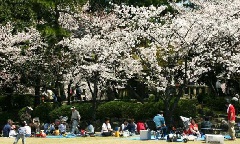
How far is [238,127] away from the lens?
25.3 m

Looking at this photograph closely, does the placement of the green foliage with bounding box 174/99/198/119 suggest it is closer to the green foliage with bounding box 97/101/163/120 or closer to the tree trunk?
the green foliage with bounding box 97/101/163/120

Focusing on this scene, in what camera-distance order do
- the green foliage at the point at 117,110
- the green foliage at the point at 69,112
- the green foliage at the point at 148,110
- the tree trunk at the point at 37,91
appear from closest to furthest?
the green foliage at the point at 148,110
the green foliage at the point at 117,110
the green foliage at the point at 69,112
the tree trunk at the point at 37,91

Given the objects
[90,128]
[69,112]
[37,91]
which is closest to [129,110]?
[69,112]

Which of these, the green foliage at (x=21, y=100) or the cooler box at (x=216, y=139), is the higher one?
the green foliage at (x=21, y=100)

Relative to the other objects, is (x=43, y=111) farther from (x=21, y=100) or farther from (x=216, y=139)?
(x=216, y=139)

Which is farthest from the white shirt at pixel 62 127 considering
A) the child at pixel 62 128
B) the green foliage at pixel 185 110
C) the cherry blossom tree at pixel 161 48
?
the green foliage at pixel 185 110

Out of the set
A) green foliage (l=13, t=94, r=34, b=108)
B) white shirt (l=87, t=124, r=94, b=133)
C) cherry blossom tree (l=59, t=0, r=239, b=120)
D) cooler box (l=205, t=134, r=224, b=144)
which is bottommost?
cooler box (l=205, t=134, r=224, b=144)

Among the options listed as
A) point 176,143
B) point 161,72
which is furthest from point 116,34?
point 176,143

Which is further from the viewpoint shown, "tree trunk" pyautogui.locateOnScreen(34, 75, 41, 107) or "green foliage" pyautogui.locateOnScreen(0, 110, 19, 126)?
"tree trunk" pyautogui.locateOnScreen(34, 75, 41, 107)

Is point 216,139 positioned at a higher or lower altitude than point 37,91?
lower

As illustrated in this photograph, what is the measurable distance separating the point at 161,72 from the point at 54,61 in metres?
9.04

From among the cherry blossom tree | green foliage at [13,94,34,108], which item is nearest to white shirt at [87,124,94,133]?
the cherry blossom tree

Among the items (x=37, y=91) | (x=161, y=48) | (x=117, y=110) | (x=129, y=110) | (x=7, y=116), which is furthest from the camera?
(x=37, y=91)

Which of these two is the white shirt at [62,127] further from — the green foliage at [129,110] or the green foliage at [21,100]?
the green foliage at [21,100]
